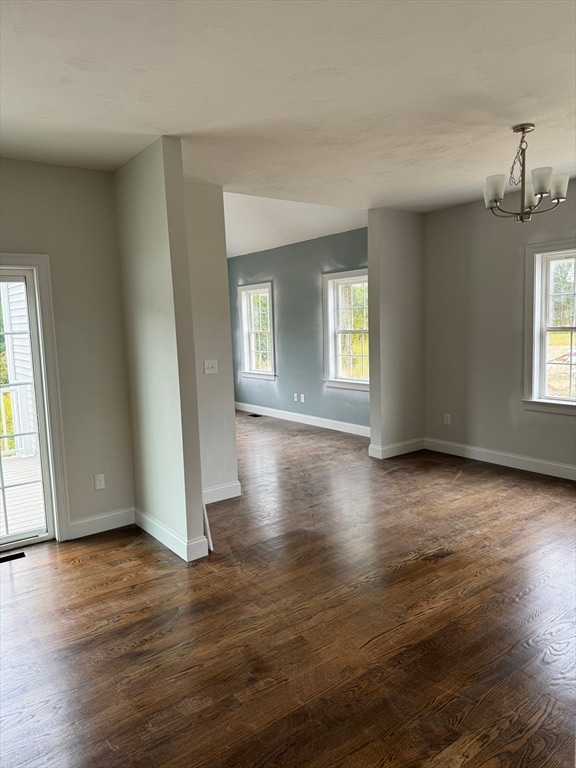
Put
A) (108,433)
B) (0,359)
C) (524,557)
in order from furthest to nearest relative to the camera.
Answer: (108,433), (0,359), (524,557)

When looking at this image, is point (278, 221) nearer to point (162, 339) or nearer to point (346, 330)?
point (346, 330)

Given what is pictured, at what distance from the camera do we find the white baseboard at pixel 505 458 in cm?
482

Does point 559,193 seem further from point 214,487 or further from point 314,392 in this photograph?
point 314,392

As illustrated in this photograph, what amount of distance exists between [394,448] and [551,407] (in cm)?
165

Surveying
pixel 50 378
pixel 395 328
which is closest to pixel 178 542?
pixel 50 378

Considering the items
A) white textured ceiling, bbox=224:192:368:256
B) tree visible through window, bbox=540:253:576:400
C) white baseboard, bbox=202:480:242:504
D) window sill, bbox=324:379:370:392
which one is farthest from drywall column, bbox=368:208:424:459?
white baseboard, bbox=202:480:242:504

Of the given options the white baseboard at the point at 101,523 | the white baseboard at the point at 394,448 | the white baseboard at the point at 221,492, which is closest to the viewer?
the white baseboard at the point at 101,523

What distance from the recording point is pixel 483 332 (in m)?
5.33

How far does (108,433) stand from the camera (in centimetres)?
391

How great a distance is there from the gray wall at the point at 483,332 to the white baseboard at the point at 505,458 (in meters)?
0.05

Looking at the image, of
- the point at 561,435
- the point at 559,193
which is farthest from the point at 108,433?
the point at 561,435

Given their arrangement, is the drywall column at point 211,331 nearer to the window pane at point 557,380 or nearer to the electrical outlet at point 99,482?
the electrical outlet at point 99,482

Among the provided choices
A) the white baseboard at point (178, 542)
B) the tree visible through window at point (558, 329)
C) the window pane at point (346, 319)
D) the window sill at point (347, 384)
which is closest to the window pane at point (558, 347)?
the tree visible through window at point (558, 329)

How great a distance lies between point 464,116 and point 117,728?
11.2 feet
